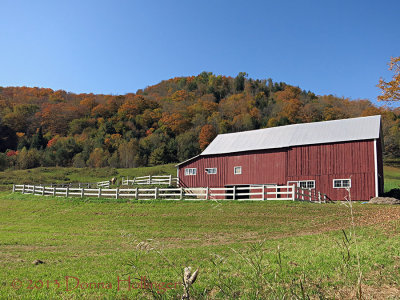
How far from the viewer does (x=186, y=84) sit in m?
123

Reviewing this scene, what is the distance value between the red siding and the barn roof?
0.57 metres

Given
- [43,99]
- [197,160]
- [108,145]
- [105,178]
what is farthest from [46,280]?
[43,99]

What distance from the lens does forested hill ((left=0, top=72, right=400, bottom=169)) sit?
7338 centimetres

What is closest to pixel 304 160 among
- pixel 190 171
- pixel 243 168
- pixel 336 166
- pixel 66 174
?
pixel 336 166

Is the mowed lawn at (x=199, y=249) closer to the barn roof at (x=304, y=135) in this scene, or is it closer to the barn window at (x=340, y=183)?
the barn window at (x=340, y=183)

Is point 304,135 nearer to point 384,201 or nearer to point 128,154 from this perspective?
point 384,201

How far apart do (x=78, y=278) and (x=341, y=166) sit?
25.7 meters

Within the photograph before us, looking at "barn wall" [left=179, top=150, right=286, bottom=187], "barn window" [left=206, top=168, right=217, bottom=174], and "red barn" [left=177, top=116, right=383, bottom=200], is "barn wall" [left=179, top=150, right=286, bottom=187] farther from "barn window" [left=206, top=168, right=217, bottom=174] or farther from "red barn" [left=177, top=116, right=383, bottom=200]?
"barn window" [left=206, top=168, right=217, bottom=174]

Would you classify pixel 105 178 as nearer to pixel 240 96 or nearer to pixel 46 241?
pixel 46 241

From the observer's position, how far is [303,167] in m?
29.7

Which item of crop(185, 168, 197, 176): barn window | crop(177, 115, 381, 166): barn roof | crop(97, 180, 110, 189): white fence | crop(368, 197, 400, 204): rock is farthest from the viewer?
crop(97, 180, 110, 189): white fence

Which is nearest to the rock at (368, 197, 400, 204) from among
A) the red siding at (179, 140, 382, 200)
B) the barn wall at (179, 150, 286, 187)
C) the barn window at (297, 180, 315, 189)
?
the red siding at (179, 140, 382, 200)

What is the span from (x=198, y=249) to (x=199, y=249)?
0.13 feet

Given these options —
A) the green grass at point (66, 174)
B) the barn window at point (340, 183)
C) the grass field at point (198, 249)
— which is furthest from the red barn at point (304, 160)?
the green grass at point (66, 174)
